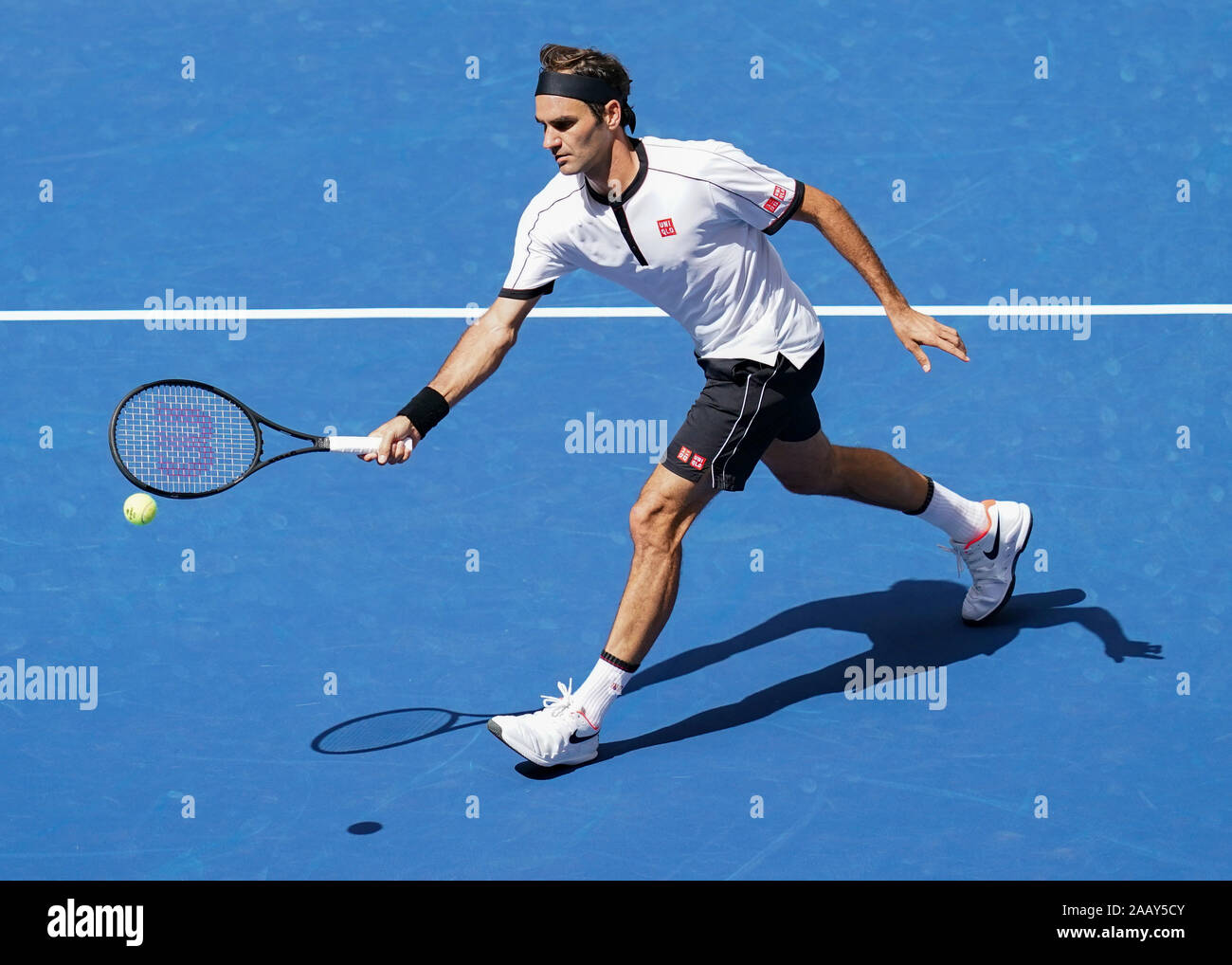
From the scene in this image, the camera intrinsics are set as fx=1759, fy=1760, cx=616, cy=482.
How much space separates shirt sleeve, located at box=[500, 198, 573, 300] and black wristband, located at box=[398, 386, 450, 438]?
1.45 feet

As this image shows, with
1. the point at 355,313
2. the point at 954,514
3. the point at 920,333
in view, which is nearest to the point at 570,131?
the point at 920,333

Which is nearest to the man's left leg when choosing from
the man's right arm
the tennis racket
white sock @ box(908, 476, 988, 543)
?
the man's right arm

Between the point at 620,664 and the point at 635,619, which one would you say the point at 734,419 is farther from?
the point at 620,664

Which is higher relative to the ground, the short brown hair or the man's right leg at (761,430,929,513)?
the short brown hair

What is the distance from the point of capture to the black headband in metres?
5.52

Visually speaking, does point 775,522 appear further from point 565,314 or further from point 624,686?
point 565,314

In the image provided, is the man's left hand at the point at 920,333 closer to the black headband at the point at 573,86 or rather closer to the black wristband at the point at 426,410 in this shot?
the black headband at the point at 573,86

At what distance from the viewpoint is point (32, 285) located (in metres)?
8.55

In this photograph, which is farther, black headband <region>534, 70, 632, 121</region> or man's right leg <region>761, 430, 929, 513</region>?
man's right leg <region>761, 430, 929, 513</region>

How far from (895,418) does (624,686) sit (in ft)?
6.56

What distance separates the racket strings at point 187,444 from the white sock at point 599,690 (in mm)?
1444

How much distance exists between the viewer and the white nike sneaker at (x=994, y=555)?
6.60m

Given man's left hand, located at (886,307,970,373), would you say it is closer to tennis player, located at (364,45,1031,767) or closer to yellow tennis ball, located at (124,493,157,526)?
tennis player, located at (364,45,1031,767)
